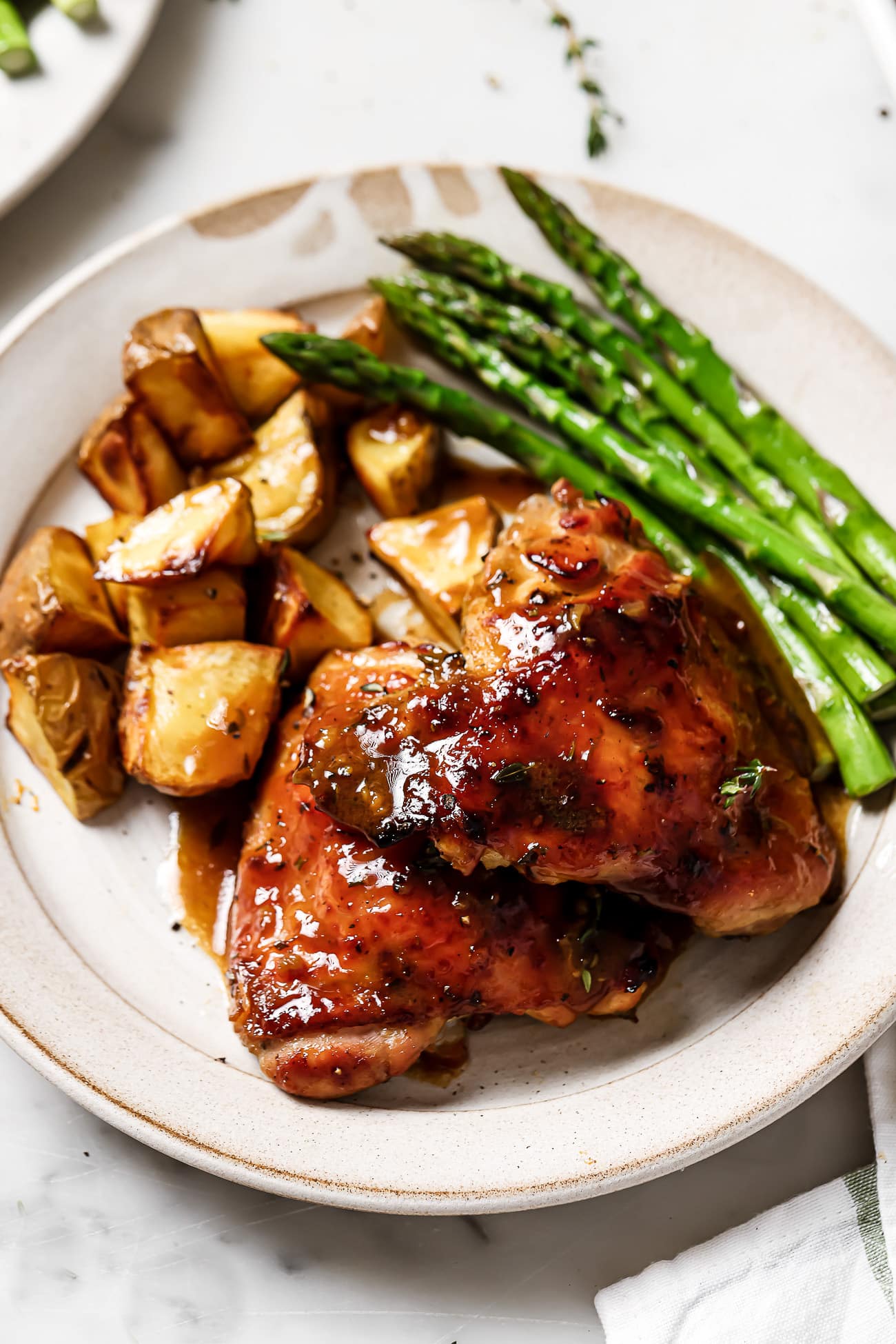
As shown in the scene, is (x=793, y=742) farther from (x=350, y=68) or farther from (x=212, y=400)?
(x=350, y=68)

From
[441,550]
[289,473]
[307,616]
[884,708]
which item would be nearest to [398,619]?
[441,550]

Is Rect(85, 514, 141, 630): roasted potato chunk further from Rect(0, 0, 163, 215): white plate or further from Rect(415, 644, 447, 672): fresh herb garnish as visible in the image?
Rect(0, 0, 163, 215): white plate

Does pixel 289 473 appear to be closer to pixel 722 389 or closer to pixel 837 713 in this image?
pixel 722 389

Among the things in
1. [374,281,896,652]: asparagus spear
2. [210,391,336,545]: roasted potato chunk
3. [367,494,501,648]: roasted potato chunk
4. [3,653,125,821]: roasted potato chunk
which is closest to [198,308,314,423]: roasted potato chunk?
[210,391,336,545]: roasted potato chunk

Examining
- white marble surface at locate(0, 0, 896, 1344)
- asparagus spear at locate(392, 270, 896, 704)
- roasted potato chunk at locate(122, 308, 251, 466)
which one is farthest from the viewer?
white marble surface at locate(0, 0, 896, 1344)

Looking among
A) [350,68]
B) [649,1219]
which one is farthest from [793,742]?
[350,68]

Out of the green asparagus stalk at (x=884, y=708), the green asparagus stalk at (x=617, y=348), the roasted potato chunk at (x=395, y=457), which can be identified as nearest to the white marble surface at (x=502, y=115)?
the green asparagus stalk at (x=617, y=348)
